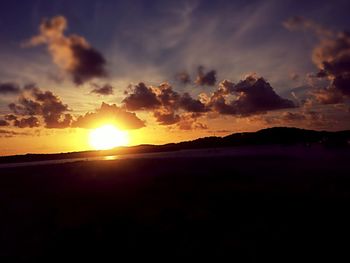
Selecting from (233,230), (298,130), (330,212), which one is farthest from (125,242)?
(298,130)

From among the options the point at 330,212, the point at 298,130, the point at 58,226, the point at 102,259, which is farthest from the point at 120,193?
the point at 298,130

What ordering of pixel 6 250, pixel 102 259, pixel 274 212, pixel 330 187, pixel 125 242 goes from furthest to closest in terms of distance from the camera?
1. pixel 330 187
2. pixel 274 212
3. pixel 6 250
4. pixel 125 242
5. pixel 102 259

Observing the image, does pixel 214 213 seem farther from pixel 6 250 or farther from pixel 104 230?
pixel 6 250

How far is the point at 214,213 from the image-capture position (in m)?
19.5

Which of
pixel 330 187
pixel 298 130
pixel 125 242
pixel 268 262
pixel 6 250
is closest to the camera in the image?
pixel 268 262

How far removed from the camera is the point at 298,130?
196250 millimetres

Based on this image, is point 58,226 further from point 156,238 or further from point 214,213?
point 214,213

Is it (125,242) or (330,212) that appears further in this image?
(330,212)

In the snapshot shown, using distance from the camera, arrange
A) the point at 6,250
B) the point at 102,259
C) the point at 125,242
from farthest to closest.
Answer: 1. the point at 6,250
2. the point at 125,242
3. the point at 102,259

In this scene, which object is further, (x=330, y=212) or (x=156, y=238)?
(x=330, y=212)

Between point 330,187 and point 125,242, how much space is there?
18010 millimetres

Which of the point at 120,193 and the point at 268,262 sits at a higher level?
the point at 120,193

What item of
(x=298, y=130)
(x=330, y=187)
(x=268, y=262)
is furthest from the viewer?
(x=298, y=130)

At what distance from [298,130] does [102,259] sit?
197m
